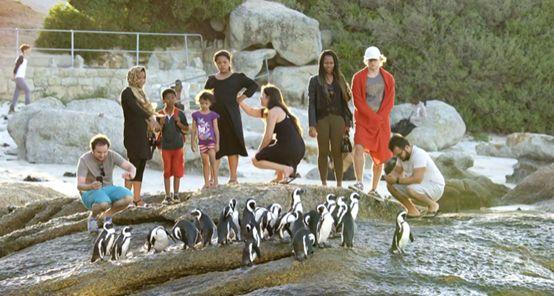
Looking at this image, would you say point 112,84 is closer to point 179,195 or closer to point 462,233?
point 179,195

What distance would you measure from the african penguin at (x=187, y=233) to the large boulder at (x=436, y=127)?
58.9 feet

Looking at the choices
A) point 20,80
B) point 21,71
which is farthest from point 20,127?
point 21,71

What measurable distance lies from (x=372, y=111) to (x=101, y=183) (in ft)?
10.0

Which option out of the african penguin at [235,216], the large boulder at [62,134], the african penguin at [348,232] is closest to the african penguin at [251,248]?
the african penguin at [235,216]

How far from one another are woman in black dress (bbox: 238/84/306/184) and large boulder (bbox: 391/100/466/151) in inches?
597

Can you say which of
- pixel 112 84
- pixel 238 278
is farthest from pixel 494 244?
pixel 112 84

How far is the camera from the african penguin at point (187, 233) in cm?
877

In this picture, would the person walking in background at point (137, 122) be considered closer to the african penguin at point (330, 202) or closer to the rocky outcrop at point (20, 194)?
the african penguin at point (330, 202)

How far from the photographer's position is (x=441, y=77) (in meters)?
31.4

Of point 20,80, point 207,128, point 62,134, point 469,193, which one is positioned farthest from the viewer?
point 20,80

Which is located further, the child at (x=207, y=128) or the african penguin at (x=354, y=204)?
the child at (x=207, y=128)

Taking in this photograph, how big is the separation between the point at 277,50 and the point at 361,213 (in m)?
19.7

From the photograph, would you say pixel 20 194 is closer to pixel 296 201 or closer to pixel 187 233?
pixel 296 201

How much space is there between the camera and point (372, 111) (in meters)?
11.7
